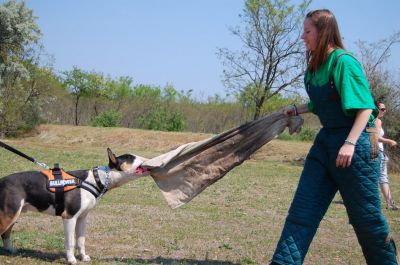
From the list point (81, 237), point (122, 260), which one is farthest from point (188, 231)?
point (81, 237)

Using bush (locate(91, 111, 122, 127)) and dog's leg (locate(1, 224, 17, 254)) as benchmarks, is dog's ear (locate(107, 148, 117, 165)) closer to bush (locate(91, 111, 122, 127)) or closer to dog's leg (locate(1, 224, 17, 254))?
dog's leg (locate(1, 224, 17, 254))

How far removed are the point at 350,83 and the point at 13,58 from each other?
128 feet

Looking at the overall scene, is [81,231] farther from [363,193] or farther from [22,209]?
[363,193]

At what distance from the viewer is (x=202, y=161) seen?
19.9 ft

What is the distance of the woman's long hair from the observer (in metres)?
4.39

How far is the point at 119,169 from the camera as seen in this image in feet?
20.1

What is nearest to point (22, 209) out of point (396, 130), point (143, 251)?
point (143, 251)

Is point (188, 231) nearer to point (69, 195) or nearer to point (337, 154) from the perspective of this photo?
point (69, 195)

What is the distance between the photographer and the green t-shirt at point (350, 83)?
418cm

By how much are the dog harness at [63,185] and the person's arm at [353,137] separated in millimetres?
3060

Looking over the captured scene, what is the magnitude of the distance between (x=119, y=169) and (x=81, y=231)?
36.7 inches

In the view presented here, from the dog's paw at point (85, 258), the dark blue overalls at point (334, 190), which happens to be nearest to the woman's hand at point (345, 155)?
the dark blue overalls at point (334, 190)

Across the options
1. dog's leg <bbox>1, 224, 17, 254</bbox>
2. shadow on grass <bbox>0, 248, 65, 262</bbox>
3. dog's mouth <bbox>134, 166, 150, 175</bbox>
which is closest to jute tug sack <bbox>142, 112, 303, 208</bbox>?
dog's mouth <bbox>134, 166, 150, 175</bbox>

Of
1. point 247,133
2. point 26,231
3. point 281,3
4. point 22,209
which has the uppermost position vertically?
point 281,3
